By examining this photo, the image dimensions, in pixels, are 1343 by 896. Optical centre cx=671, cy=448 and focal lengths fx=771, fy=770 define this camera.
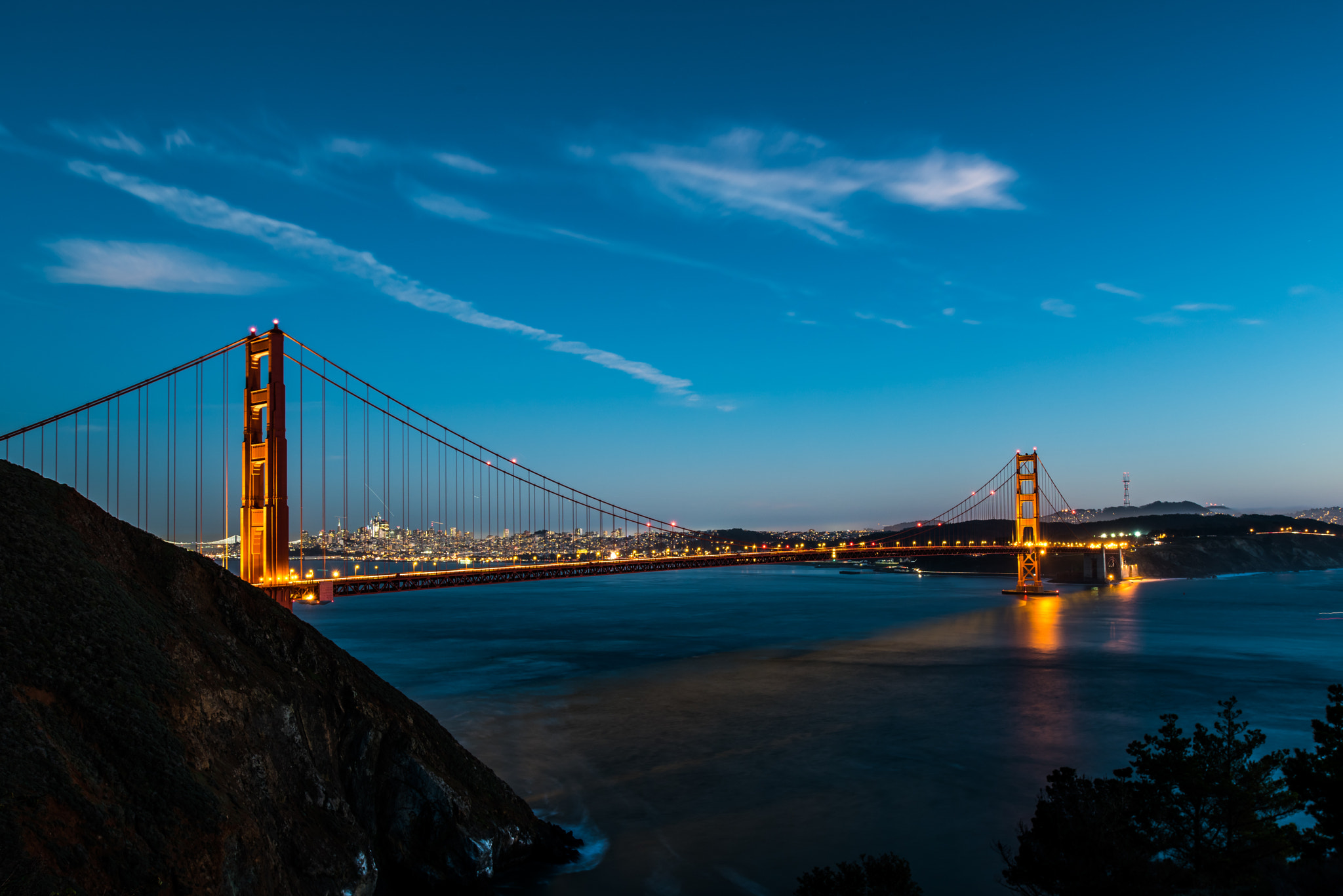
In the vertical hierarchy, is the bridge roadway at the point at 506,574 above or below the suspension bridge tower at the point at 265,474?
below

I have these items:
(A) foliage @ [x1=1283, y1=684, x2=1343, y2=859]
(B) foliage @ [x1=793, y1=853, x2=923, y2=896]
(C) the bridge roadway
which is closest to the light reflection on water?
(B) foliage @ [x1=793, y1=853, x2=923, y2=896]

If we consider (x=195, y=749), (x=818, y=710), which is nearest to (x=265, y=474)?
(x=195, y=749)

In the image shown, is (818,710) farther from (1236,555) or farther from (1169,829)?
(1236,555)

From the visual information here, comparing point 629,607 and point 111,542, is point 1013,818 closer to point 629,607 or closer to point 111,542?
point 111,542

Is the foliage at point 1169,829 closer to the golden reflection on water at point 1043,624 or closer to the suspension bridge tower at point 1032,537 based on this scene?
the golden reflection on water at point 1043,624

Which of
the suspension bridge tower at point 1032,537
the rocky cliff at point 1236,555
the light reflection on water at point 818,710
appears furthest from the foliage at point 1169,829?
the rocky cliff at point 1236,555

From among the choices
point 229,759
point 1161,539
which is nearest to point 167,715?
point 229,759
